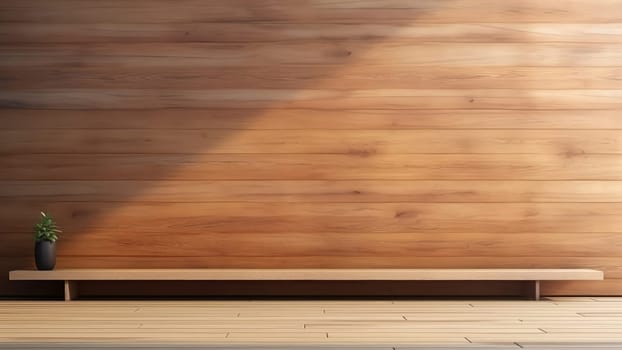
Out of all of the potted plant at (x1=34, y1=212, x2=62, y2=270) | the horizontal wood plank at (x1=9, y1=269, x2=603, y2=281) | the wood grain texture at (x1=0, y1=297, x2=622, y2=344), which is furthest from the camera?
the potted plant at (x1=34, y1=212, x2=62, y2=270)

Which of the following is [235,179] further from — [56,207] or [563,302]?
[563,302]

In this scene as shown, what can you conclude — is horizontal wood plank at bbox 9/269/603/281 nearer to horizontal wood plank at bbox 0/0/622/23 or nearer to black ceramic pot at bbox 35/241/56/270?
black ceramic pot at bbox 35/241/56/270

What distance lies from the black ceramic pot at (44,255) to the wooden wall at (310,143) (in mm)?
176

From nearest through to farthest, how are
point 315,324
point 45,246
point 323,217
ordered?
point 315,324, point 45,246, point 323,217

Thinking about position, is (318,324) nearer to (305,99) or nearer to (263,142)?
(263,142)

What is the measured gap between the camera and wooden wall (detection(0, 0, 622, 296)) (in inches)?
166

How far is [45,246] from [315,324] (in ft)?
4.75

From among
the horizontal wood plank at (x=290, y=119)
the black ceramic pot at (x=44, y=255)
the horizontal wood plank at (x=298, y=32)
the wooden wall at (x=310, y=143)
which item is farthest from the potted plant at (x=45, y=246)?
the horizontal wood plank at (x=298, y=32)

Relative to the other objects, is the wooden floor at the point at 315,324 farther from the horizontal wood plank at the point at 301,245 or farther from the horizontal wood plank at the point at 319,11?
the horizontal wood plank at the point at 319,11

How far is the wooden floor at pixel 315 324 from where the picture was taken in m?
2.75

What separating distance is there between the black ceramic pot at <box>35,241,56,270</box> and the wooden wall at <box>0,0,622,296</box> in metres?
0.18

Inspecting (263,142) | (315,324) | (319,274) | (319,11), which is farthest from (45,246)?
(319,11)

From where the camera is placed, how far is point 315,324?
3221mm

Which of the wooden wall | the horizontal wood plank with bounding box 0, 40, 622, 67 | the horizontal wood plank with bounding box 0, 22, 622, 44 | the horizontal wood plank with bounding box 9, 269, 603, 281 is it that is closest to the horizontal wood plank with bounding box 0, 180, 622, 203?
the wooden wall
